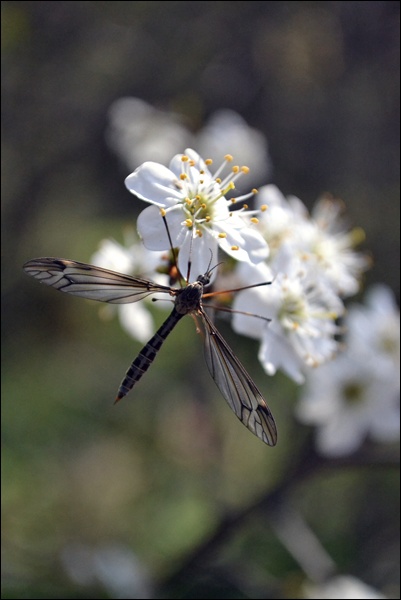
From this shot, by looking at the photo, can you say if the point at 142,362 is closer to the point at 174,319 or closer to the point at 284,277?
the point at 174,319

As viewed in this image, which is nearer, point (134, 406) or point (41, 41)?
point (41, 41)

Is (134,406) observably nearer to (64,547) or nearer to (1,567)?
(64,547)

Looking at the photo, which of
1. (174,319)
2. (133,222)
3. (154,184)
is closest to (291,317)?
(174,319)

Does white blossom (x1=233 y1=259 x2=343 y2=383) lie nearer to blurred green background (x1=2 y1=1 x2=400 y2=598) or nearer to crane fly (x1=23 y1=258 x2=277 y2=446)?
crane fly (x1=23 y1=258 x2=277 y2=446)

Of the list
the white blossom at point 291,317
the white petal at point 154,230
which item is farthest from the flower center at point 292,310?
the white petal at point 154,230

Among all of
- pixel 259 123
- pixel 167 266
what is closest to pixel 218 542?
pixel 167 266

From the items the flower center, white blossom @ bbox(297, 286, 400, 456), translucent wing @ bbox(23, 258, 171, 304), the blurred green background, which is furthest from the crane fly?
the blurred green background
